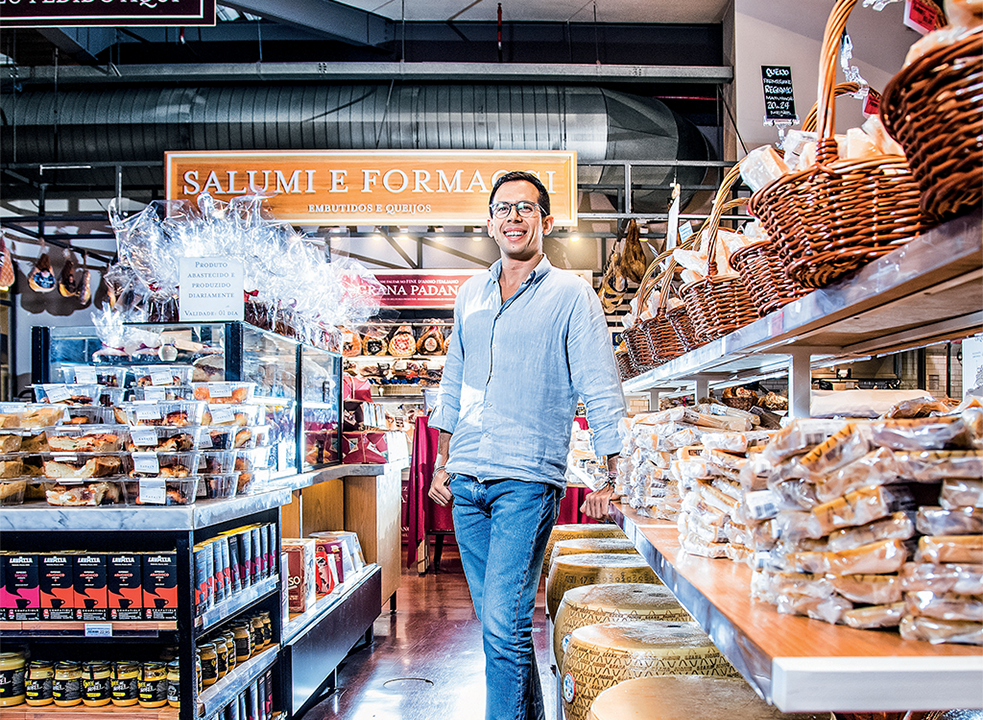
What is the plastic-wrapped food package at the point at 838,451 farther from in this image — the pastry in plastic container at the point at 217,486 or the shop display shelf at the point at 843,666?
the pastry in plastic container at the point at 217,486

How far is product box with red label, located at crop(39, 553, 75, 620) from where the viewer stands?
2301 mm

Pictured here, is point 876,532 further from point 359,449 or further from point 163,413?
point 359,449

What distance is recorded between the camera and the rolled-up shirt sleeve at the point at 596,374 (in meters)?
2.19

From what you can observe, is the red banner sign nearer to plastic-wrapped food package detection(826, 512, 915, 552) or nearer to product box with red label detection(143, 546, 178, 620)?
product box with red label detection(143, 546, 178, 620)

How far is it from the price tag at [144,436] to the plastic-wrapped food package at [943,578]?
2.15m

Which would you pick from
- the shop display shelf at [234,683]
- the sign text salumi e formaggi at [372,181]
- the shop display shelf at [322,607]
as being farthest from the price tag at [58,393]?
the sign text salumi e formaggi at [372,181]

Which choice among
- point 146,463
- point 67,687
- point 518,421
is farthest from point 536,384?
point 67,687

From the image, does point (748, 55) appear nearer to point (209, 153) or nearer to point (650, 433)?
point (209, 153)

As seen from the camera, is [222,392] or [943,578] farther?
[222,392]

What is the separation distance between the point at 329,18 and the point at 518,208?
5178 millimetres

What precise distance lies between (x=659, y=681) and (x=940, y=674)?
37.0 inches

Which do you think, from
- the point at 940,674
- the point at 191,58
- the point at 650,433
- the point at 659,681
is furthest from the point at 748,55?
the point at 940,674

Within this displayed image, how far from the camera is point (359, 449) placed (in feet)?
14.2

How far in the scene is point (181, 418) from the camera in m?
2.42
